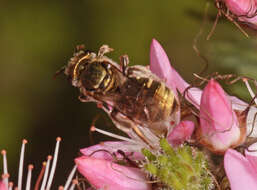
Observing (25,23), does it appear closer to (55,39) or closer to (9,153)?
(55,39)

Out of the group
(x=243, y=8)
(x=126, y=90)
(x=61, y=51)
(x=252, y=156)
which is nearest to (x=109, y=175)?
(x=126, y=90)

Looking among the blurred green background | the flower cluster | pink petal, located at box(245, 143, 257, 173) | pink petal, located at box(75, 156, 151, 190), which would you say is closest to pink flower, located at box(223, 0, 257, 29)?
the flower cluster

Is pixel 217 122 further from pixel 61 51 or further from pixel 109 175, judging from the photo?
pixel 61 51

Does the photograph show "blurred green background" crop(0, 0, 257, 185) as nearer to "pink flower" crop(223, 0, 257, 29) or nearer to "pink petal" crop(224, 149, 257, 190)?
"pink flower" crop(223, 0, 257, 29)

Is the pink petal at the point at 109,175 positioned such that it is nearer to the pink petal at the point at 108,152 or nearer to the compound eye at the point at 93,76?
the pink petal at the point at 108,152

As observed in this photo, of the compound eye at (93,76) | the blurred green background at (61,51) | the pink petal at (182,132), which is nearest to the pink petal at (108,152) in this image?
the pink petal at (182,132)

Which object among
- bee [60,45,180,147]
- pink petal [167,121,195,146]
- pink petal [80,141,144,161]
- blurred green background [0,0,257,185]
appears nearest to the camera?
bee [60,45,180,147]
